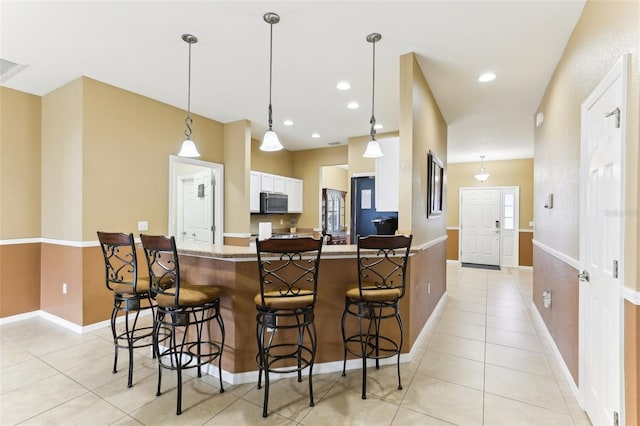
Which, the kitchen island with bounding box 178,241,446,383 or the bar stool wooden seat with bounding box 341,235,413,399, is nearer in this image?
the bar stool wooden seat with bounding box 341,235,413,399

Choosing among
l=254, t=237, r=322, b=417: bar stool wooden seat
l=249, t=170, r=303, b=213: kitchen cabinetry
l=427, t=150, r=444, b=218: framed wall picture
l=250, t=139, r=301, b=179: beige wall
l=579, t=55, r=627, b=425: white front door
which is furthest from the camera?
l=250, t=139, r=301, b=179: beige wall

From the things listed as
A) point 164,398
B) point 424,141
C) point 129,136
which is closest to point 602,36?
point 424,141

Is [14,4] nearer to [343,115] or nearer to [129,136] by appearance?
[129,136]

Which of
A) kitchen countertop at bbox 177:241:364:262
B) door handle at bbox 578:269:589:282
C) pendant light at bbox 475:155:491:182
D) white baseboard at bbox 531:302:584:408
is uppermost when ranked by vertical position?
pendant light at bbox 475:155:491:182

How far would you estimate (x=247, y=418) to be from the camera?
1.94 m

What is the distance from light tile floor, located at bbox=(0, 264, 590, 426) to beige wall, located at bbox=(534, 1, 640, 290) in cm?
108

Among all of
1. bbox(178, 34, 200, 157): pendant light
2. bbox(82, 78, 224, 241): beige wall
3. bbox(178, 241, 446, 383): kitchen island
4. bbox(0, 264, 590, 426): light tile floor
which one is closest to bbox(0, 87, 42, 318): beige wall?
bbox(82, 78, 224, 241): beige wall

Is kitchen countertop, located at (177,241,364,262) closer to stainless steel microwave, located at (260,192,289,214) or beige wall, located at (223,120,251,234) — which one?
beige wall, located at (223,120,251,234)

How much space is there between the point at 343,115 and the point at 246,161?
5.61ft

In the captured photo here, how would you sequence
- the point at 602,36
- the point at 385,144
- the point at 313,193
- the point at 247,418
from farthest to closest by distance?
the point at 313,193 < the point at 385,144 < the point at 247,418 < the point at 602,36

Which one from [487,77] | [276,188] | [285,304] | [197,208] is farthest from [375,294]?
[276,188]

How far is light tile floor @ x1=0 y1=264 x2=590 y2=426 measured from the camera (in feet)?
6.40

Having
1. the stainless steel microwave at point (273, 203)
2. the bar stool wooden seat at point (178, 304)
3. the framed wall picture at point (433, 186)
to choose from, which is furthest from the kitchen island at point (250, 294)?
the stainless steel microwave at point (273, 203)

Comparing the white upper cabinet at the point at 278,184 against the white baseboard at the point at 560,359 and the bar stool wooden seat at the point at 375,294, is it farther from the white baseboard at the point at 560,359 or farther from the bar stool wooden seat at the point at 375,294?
the white baseboard at the point at 560,359
